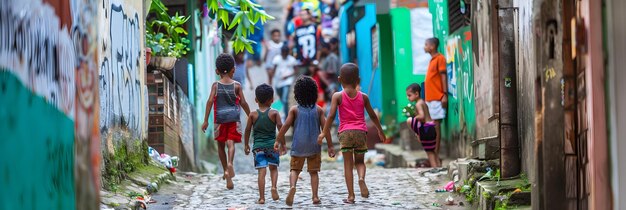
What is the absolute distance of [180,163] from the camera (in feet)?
46.6

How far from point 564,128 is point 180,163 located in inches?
308

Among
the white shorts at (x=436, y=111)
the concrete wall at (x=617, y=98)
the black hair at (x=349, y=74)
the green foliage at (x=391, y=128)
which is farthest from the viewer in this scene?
the green foliage at (x=391, y=128)

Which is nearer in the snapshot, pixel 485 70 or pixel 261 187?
pixel 261 187

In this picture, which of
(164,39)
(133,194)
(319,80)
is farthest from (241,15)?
(319,80)

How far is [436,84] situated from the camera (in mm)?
14891

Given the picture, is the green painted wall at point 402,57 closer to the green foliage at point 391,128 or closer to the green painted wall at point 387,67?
the green foliage at point 391,128

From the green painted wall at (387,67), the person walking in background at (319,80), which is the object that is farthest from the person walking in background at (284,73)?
the green painted wall at (387,67)

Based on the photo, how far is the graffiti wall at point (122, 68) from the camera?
10.4 metres

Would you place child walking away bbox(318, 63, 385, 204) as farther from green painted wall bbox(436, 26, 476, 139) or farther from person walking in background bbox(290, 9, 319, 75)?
person walking in background bbox(290, 9, 319, 75)

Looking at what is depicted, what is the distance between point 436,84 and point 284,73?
12.7m

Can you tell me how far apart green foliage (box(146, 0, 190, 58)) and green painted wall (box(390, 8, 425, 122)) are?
5.13 metres

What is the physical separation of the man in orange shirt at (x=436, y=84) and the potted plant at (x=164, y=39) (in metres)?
3.20

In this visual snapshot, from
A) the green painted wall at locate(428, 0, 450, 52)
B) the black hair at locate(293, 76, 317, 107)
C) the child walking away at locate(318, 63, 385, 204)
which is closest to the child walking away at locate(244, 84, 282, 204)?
the black hair at locate(293, 76, 317, 107)

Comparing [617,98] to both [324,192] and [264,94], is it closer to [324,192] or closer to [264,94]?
[264,94]
